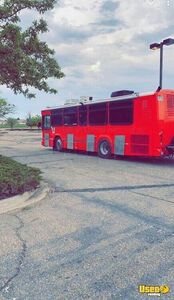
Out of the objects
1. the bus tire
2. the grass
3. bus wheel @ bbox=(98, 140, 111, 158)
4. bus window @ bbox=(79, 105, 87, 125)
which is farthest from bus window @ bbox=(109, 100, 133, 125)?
the grass

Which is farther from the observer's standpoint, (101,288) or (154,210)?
(154,210)

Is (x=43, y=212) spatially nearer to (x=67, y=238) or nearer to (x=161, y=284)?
(x=67, y=238)

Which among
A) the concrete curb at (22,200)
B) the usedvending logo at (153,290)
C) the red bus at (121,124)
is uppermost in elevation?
the red bus at (121,124)

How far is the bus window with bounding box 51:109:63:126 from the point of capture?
1861cm

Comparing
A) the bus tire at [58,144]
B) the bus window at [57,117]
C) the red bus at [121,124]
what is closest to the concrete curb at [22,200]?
the red bus at [121,124]

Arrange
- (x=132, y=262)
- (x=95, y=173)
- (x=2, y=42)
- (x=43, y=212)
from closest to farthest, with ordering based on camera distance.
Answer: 1. (x=132, y=262)
2. (x=43, y=212)
3. (x=2, y=42)
4. (x=95, y=173)

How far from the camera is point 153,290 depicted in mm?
3312

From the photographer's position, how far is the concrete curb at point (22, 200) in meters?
6.30

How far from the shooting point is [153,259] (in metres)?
4.04

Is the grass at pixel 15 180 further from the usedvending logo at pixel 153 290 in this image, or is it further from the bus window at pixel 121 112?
the bus window at pixel 121 112

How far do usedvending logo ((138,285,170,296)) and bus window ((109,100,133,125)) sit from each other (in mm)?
10823

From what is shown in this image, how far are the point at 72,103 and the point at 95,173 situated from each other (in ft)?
25.4

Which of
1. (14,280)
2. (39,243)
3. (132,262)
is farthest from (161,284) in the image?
(39,243)

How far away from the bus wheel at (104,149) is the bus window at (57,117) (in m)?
3.91
